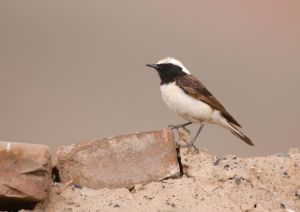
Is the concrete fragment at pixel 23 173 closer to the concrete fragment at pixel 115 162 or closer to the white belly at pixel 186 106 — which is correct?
the concrete fragment at pixel 115 162

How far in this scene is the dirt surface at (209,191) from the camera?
19.1 ft

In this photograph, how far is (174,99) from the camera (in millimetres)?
8453

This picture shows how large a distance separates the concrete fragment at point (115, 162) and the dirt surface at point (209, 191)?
12 centimetres

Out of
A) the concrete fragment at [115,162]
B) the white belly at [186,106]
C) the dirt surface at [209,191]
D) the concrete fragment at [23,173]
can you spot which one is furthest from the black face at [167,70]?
the concrete fragment at [23,173]

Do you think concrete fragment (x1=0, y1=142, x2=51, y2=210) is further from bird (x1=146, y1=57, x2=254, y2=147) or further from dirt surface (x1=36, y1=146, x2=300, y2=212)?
bird (x1=146, y1=57, x2=254, y2=147)

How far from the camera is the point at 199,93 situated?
859 centimetres

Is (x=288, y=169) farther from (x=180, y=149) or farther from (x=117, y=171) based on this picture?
(x=117, y=171)

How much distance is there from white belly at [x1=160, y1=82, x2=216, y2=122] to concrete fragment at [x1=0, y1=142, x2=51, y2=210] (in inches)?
123

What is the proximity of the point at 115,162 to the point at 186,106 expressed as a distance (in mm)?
2441

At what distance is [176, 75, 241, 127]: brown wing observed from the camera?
8570 mm

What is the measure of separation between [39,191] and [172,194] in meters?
1.21

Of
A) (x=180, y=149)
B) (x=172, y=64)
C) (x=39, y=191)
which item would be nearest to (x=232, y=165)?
(x=180, y=149)

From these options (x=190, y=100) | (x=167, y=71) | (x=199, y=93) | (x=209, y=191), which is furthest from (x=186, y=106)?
(x=209, y=191)

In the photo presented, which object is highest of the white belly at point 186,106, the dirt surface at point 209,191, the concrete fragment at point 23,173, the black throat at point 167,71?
the black throat at point 167,71
